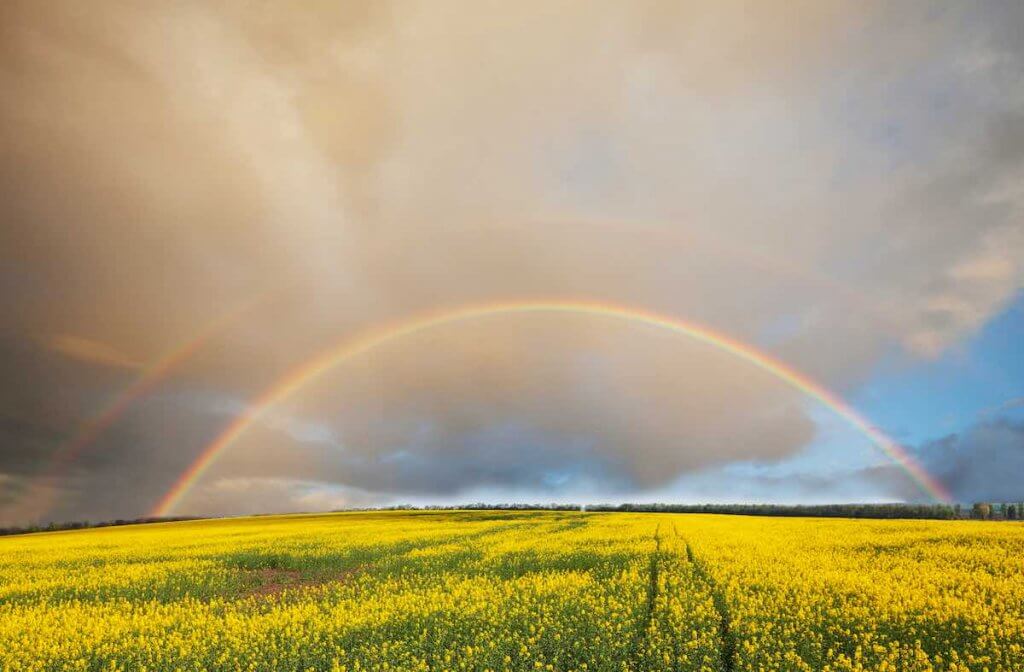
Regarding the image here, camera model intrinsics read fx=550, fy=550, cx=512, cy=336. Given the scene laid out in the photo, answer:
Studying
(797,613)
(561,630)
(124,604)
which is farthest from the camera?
(124,604)

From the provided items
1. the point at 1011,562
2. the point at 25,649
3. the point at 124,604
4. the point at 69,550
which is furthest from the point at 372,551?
the point at 1011,562

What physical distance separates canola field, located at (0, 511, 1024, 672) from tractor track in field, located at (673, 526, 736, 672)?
7 cm

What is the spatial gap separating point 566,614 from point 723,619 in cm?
385

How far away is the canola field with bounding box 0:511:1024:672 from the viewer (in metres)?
11.7

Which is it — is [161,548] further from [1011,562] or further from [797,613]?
[1011,562]

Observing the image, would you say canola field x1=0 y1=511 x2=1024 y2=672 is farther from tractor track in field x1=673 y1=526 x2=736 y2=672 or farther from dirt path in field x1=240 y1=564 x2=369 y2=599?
dirt path in field x1=240 y1=564 x2=369 y2=599

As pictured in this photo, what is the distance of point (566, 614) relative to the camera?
45.6ft

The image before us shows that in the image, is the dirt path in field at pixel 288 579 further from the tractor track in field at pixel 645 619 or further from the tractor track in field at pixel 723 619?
the tractor track in field at pixel 723 619

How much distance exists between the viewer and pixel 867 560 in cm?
2105

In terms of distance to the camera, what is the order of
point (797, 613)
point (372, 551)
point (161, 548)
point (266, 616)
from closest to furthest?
1. point (797, 613)
2. point (266, 616)
3. point (372, 551)
4. point (161, 548)

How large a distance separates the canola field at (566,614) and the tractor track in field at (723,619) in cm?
7

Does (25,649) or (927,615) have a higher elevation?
(927,615)

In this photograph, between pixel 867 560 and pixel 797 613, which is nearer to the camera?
pixel 797 613

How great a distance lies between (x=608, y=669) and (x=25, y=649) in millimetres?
14800
